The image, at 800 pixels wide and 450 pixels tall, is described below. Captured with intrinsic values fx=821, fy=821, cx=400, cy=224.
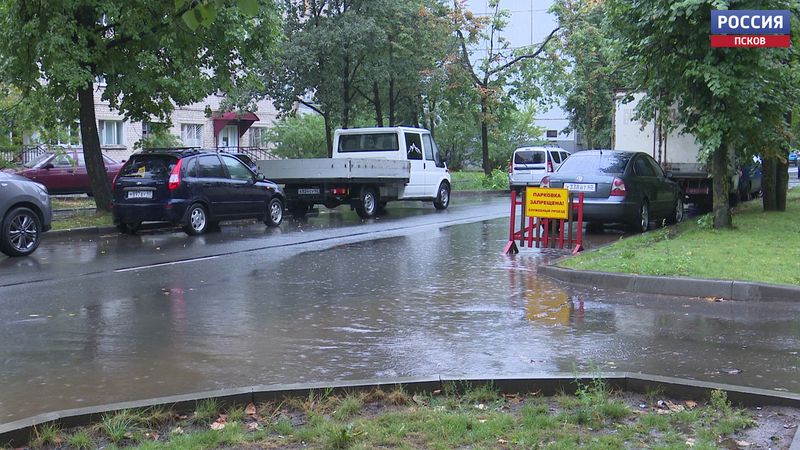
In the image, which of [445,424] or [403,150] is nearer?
[445,424]

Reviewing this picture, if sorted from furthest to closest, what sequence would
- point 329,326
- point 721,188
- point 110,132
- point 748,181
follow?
1. point 110,132
2. point 748,181
3. point 721,188
4. point 329,326

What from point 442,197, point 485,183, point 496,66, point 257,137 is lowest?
point 442,197

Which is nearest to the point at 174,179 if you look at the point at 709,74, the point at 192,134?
the point at 709,74

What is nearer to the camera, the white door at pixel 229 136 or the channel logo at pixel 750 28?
the channel logo at pixel 750 28

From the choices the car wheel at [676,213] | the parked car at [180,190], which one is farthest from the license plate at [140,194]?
the car wheel at [676,213]

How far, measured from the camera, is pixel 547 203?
1284 cm

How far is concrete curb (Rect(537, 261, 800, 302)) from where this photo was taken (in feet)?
29.7

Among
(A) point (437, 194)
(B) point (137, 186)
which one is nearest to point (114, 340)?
(B) point (137, 186)

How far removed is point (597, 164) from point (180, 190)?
8217mm

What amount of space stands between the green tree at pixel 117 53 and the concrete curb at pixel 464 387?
11.1m

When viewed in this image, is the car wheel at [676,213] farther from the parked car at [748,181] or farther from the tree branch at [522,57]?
the tree branch at [522,57]

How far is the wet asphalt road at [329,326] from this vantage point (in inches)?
243

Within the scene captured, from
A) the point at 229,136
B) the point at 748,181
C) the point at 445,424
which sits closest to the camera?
the point at 445,424

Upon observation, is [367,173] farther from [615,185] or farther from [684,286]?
[684,286]
